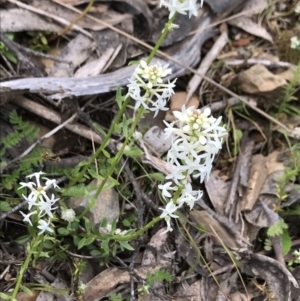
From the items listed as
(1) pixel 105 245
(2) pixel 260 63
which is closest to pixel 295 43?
(2) pixel 260 63

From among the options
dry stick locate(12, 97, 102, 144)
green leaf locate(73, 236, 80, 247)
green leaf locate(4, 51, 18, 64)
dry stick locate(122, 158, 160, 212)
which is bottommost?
green leaf locate(73, 236, 80, 247)

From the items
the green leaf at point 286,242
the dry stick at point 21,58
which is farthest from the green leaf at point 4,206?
the green leaf at point 286,242

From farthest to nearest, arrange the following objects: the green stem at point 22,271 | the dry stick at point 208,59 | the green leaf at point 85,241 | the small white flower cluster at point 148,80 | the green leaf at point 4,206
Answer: the dry stick at point 208,59 → the green leaf at point 4,206 → the green leaf at point 85,241 → the green stem at point 22,271 → the small white flower cluster at point 148,80

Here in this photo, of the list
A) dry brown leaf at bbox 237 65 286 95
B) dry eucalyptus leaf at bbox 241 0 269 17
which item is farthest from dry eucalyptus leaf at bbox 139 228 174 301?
dry eucalyptus leaf at bbox 241 0 269 17

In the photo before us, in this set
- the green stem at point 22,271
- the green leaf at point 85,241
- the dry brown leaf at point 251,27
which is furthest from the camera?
the dry brown leaf at point 251,27

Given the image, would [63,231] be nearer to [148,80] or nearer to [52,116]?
[52,116]

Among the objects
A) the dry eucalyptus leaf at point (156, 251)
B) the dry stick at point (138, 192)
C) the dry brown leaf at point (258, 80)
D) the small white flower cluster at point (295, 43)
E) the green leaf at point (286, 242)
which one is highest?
the small white flower cluster at point (295, 43)

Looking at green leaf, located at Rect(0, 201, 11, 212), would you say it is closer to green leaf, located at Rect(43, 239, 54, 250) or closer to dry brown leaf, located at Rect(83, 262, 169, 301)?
green leaf, located at Rect(43, 239, 54, 250)

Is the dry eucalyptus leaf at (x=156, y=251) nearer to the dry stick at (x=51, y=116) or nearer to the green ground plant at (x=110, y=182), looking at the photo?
the green ground plant at (x=110, y=182)
